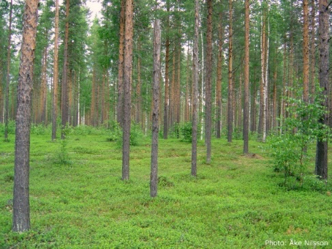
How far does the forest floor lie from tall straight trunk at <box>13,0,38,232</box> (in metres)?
0.41

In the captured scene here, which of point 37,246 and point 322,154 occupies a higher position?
point 322,154

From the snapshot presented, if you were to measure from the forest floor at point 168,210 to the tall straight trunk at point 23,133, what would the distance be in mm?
408

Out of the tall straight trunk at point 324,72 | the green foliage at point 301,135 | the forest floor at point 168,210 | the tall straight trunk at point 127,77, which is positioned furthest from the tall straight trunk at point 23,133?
the tall straight trunk at point 324,72

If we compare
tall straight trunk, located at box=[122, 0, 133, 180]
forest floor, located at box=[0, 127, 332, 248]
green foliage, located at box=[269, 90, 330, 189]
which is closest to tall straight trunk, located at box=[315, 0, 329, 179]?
green foliage, located at box=[269, 90, 330, 189]

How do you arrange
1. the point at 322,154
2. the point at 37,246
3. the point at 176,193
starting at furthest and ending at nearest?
the point at 322,154 < the point at 176,193 < the point at 37,246

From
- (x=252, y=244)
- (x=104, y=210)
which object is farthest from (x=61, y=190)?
(x=252, y=244)

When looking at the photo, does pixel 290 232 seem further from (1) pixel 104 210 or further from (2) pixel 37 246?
(2) pixel 37 246

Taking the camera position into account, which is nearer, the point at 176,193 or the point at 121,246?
the point at 121,246

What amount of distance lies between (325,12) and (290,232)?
823 centimetres

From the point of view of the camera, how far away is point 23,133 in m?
5.68

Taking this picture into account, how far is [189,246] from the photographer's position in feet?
17.0

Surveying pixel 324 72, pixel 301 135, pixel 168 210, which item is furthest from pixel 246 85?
pixel 168 210

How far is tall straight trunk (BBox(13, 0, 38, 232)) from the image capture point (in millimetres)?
5656

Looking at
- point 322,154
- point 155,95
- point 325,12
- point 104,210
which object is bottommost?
point 104,210
